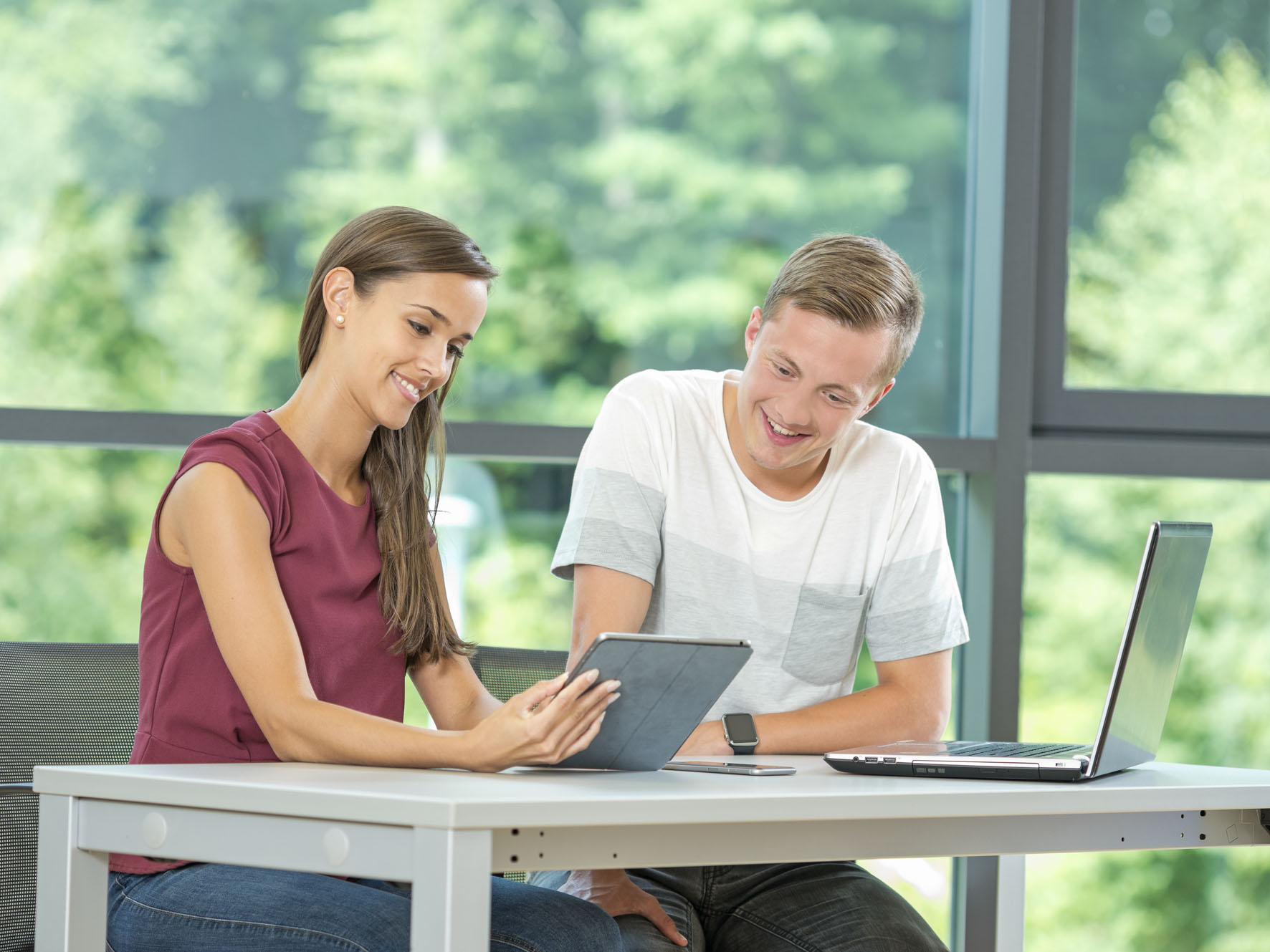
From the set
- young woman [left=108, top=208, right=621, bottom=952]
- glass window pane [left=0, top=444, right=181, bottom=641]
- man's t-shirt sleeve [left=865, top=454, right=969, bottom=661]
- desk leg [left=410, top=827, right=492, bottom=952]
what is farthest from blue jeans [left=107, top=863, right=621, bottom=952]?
glass window pane [left=0, top=444, right=181, bottom=641]

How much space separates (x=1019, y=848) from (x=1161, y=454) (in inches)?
63.2

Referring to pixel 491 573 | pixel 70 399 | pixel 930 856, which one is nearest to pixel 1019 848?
pixel 930 856

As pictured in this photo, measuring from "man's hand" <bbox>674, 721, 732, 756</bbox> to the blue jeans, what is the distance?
0.26 meters

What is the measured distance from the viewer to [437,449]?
5.79 feet

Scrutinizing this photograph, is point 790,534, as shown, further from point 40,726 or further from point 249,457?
point 40,726

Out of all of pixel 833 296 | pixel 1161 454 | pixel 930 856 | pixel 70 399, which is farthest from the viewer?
pixel 1161 454

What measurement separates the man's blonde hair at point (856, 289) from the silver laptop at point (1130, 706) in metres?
0.49

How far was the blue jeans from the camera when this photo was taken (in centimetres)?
120

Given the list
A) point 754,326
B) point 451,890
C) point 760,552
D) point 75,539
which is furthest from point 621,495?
point 75,539

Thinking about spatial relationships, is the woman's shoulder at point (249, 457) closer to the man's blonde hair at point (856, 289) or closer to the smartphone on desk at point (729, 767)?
the smartphone on desk at point (729, 767)

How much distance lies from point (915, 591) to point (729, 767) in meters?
0.54

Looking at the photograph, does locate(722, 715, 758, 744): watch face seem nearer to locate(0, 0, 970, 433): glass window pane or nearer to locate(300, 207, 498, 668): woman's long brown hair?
locate(300, 207, 498, 668): woman's long brown hair

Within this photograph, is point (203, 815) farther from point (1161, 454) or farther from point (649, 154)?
point (1161, 454)

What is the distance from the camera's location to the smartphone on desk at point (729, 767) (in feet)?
4.28
